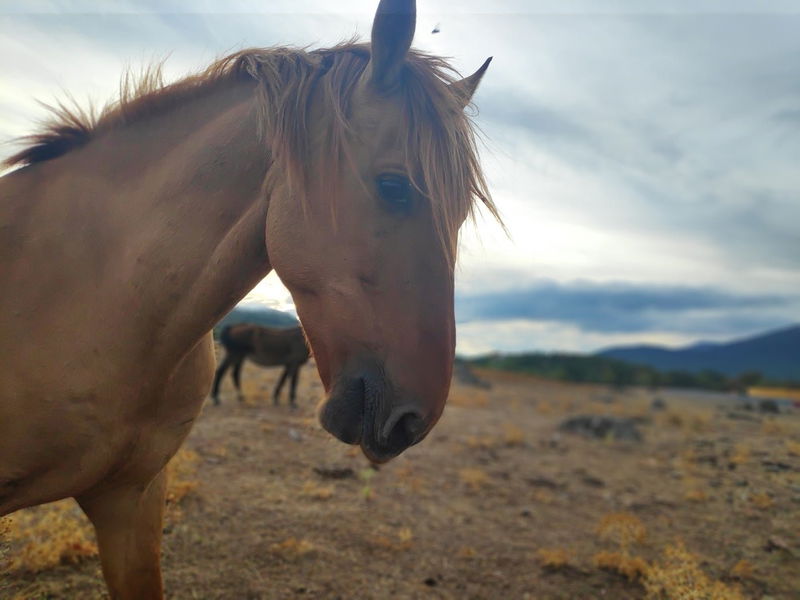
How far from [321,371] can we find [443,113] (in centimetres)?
93

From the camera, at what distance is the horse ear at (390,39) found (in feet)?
5.03

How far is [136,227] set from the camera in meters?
1.82

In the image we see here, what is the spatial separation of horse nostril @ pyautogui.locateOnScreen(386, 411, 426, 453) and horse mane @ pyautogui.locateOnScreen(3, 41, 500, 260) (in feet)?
1.74

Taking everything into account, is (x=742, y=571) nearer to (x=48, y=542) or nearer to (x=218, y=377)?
(x=48, y=542)

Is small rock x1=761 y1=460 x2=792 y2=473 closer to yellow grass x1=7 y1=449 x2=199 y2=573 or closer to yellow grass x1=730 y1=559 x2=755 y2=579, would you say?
yellow grass x1=730 y1=559 x2=755 y2=579

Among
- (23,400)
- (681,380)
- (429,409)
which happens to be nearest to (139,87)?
(23,400)

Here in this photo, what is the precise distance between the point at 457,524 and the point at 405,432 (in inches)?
164

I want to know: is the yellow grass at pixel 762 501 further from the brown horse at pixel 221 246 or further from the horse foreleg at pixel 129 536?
the horse foreleg at pixel 129 536

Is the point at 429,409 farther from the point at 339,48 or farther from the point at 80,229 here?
the point at 80,229

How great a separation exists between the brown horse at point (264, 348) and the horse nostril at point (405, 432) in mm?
9754

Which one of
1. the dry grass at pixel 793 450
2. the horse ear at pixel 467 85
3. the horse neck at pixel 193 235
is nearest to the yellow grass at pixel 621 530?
the dry grass at pixel 793 450

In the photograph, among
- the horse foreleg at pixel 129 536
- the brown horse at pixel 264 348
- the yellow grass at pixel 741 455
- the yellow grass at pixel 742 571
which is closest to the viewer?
the horse foreleg at pixel 129 536

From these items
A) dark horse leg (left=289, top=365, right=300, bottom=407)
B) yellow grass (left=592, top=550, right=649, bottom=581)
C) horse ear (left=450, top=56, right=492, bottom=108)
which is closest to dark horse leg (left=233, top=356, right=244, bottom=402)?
dark horse leg (left=289, top=365, right=300, bottom=407)

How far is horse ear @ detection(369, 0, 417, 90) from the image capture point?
1534 mm
